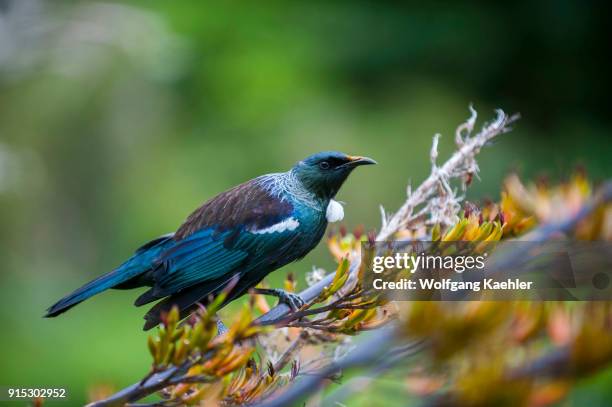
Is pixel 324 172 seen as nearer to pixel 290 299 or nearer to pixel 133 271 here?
pixel 290 299

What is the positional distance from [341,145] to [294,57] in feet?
5.11

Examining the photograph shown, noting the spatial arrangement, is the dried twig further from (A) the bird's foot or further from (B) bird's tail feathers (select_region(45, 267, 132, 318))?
(B) bird's tail feathers (select_region(45, 267, 132, 318))

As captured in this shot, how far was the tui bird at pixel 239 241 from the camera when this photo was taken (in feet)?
6.22

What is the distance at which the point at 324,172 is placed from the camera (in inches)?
83.6

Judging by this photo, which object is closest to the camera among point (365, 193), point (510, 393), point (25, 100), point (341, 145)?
point (510, 393)

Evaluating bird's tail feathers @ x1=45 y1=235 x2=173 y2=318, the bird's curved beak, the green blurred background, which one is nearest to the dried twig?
the bird's curved beak

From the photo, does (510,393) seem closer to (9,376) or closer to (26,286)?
(9,376)

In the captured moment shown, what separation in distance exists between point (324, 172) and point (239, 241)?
0.31m

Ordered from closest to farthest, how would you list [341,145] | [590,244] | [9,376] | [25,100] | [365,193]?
1. [590,244]
2. [9,376]
3. [365,193]
4. [341,145]
5. [25,100]

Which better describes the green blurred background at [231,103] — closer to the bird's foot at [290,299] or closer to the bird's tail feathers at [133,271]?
the bird's tail feathers at [133,271]

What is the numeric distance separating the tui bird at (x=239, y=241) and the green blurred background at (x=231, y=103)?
5.29 metres

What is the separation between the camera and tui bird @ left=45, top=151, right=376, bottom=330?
1896mm

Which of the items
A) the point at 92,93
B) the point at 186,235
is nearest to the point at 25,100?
the point at 92,93

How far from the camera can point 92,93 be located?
9.12 meters
